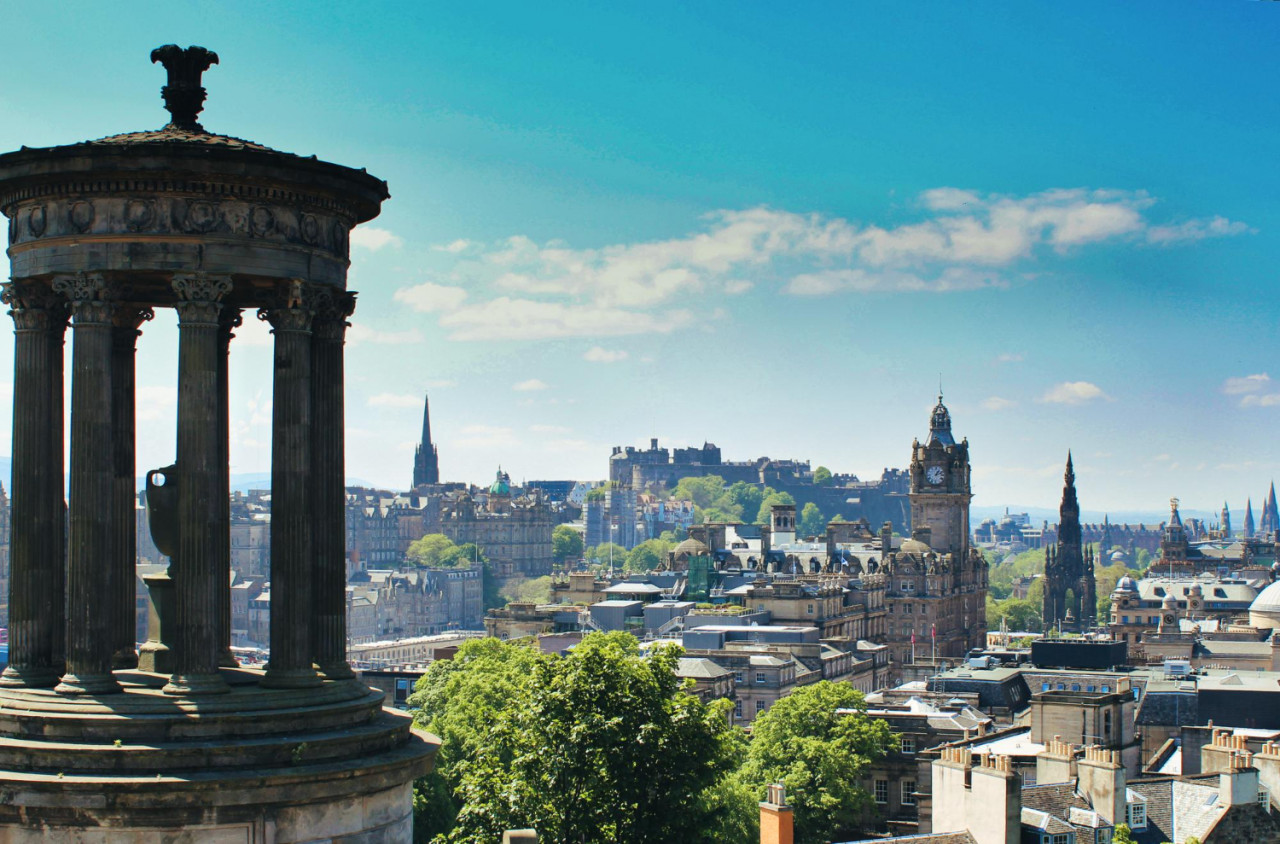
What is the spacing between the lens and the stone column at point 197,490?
19.6 metres

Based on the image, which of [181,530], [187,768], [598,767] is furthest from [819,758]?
Answer: [187,768]

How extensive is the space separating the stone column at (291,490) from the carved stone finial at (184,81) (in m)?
2.74

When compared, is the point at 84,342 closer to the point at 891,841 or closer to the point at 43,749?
the point at 43,749

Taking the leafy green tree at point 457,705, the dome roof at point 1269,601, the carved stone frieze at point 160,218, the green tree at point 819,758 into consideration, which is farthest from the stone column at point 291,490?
the dome roof at point 1269,601

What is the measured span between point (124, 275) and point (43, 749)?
531 centimetres

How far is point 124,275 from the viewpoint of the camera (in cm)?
2002

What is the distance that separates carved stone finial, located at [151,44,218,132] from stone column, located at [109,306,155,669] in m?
2.42

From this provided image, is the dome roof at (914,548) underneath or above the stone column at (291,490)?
underneath

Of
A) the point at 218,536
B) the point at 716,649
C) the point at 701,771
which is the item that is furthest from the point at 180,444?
the point at 716,649

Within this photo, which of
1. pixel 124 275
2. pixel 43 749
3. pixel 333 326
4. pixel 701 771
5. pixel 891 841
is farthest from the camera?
pixel 891 841

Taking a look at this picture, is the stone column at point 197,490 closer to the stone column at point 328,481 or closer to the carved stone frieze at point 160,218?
the carved stone frieze at point 160,218

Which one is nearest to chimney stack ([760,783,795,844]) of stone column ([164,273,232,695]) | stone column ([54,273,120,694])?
stone column ([164,273,232,695])

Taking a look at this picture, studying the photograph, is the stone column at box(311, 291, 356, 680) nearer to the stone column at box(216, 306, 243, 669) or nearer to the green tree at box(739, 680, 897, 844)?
the stone column at box(216, 306, 243, 669)

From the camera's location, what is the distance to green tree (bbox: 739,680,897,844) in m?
70.9
